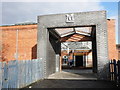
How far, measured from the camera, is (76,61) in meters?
27.9

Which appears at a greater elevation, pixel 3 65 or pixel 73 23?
pixel 73 23

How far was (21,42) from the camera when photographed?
58.5 feet

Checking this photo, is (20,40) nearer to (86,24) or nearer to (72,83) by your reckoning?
(86,24)

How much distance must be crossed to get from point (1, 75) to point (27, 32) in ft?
40.8

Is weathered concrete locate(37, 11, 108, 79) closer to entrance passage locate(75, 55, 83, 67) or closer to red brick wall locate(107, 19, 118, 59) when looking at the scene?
red brick wall locate(107, 19, 118, 59)

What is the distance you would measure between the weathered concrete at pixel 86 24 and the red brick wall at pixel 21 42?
5.36m

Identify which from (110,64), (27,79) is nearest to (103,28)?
(110,64)

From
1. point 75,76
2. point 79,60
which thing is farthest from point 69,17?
point 79,60

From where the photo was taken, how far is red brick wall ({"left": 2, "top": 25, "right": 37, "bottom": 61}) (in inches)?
683

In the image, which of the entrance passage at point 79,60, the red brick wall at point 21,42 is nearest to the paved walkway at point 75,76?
the red brick wall at point 21,42

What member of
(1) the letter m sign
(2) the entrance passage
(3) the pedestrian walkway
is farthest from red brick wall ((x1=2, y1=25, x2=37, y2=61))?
(2) the entrance passage

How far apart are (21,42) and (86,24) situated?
32.9ft

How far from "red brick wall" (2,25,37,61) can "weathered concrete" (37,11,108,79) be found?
5.36 meters

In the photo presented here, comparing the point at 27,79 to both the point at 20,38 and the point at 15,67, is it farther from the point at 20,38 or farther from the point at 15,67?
the point at 20,38
